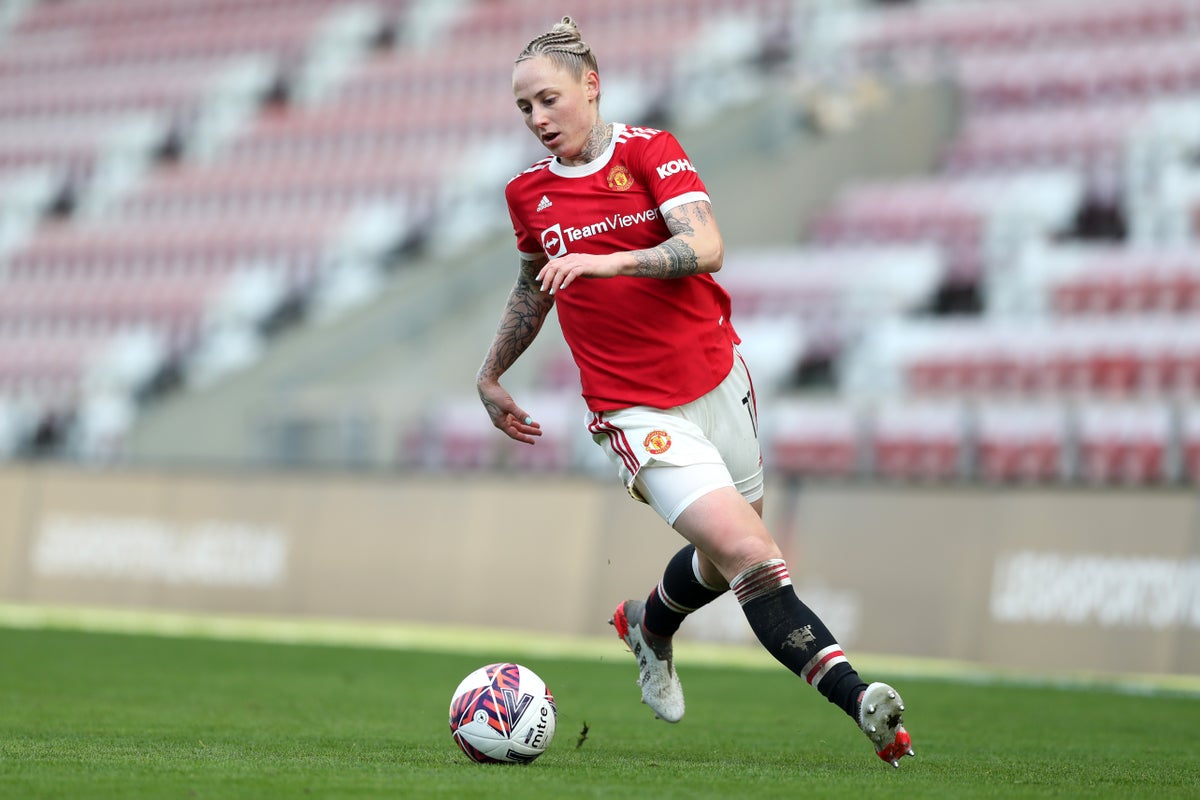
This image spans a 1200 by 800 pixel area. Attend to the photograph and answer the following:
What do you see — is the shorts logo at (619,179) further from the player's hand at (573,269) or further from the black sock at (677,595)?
the black sock at (677,595)

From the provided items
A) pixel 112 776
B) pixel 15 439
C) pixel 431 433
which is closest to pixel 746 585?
pixel 112 776

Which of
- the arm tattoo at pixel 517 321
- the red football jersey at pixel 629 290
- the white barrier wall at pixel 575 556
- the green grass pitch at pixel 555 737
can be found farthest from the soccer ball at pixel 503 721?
the white barrier wall at pixel 575 556

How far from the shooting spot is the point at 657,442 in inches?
219

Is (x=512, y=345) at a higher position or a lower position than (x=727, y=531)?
higher

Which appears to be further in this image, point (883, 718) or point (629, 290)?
point (629, 290)

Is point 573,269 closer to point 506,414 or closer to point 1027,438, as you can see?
point 506,414

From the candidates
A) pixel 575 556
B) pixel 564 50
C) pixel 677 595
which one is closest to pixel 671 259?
pixel 564 50

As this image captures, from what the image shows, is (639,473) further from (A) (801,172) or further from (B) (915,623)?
(A) (801,172)

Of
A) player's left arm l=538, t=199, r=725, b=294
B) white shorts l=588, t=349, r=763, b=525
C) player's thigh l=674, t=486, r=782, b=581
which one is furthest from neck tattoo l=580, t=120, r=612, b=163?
player's thigh l=674, t=486, r=782, b=581

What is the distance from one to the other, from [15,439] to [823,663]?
1630cm

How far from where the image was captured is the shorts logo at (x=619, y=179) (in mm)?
5625

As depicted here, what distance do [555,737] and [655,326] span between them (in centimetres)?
173

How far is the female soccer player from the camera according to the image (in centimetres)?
533

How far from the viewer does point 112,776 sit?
4805mm
